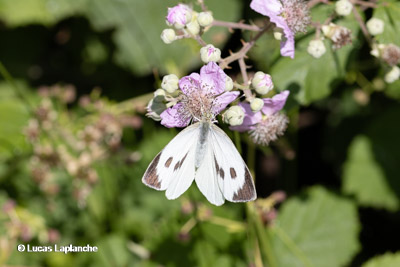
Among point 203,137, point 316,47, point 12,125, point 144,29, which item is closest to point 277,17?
point 316,47

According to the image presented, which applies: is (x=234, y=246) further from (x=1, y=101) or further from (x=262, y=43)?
(x=1, y=101)

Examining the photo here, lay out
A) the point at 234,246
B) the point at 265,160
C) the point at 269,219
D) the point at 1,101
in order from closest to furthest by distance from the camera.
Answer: the point at 269,219 → the point at 234,246 → the point at 1,101 → the point at 265,160

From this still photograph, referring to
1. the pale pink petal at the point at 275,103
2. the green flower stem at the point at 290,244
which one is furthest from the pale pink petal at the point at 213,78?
the green flower stem at the point at 290,244

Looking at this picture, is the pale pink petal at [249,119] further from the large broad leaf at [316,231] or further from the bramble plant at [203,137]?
the large broad leaf at [316,231]

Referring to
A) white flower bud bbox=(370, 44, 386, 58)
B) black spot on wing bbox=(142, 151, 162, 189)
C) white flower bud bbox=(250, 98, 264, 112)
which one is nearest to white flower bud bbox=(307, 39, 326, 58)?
white flower bud bbox=(370, 44, 386, 58)

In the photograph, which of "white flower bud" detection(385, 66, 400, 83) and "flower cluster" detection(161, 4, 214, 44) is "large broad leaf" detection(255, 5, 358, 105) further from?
"flower cluster" detection(161, 4, 214, 44)

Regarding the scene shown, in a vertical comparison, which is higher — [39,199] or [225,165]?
[225,165]

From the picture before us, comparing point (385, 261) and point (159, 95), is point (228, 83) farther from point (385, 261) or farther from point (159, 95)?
point (385, 261)

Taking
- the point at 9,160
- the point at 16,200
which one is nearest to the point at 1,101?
the point at 9,160
